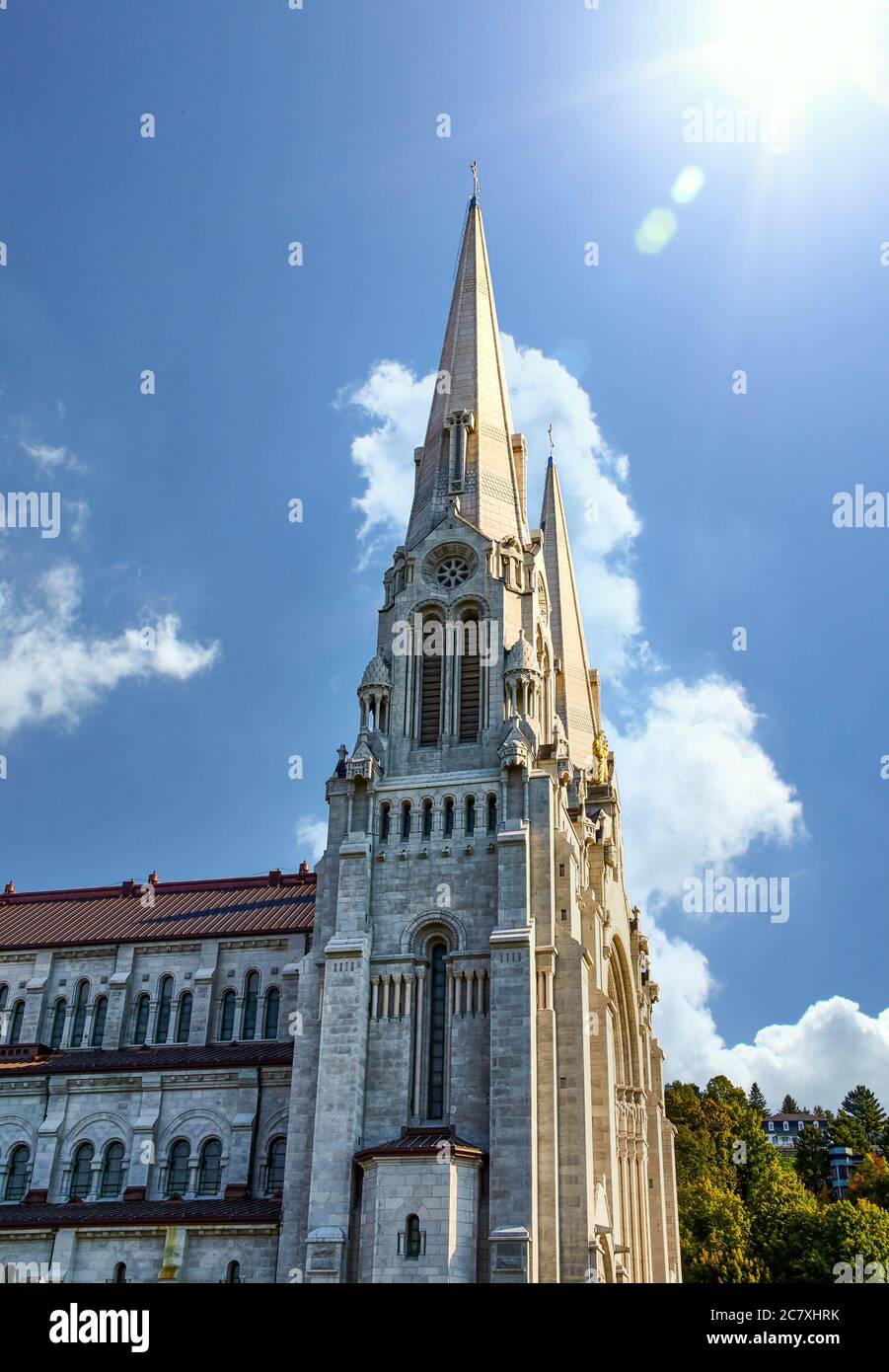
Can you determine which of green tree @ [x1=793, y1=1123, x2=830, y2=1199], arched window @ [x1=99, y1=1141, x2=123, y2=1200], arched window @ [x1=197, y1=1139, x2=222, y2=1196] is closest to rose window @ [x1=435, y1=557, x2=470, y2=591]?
arched window @ [x1=197, y1=1139, x2=222, y2=1196]

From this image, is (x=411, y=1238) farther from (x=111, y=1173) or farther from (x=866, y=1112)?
(x=866, y=1112)

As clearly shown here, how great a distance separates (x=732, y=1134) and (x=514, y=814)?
56.3 meters

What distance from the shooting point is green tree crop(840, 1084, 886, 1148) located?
403 feet

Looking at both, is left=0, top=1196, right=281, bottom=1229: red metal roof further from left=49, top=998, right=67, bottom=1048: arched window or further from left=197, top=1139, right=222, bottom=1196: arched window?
left=49, top=998, right=67, bottom=1048: arched window

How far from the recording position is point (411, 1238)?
4431 centimetres

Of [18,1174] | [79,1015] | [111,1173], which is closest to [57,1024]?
[79,1015]

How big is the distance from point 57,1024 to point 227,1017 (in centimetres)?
824

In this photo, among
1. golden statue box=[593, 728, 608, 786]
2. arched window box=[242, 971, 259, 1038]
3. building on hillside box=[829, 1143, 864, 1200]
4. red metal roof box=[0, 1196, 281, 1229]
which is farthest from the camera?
building on hillside box=[829, 1143, 864, 1200]

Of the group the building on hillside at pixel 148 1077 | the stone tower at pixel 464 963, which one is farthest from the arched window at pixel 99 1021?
the stone tower at pixel 464 963

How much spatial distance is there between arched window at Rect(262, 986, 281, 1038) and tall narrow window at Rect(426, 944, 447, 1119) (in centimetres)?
1042

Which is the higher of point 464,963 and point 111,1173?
point 464,963

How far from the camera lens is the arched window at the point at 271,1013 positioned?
5778 centimetres
